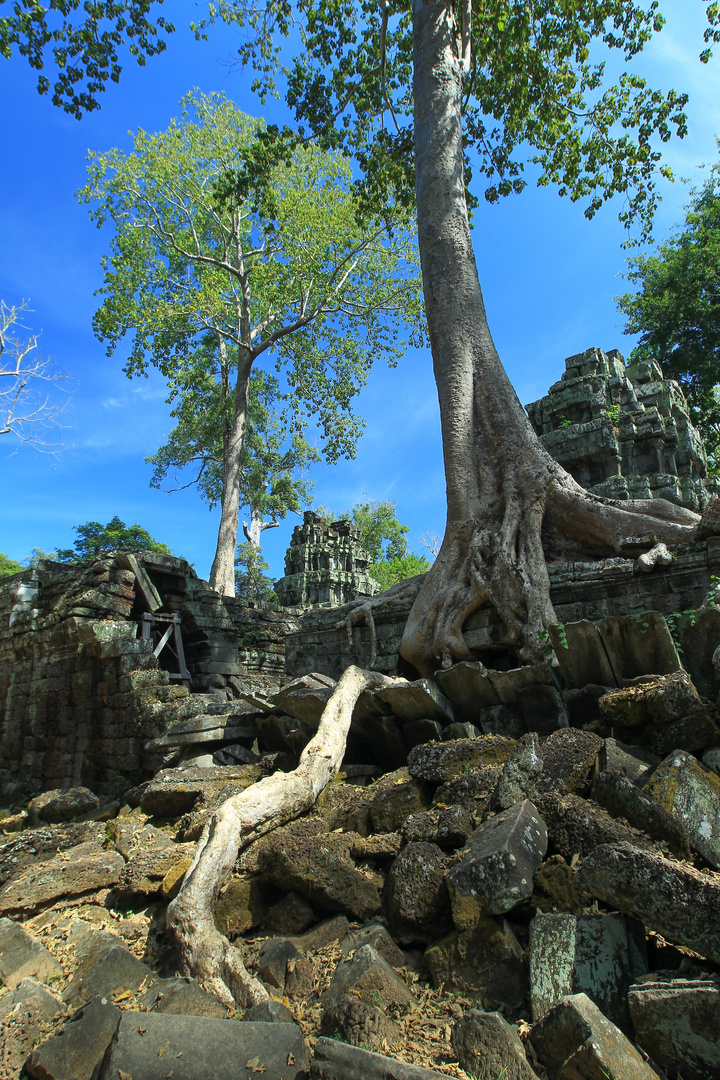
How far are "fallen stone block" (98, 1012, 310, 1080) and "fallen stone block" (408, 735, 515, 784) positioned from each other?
1.21 m

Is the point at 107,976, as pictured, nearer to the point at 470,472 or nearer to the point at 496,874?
the point at 496,874

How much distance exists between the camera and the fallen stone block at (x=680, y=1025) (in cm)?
137

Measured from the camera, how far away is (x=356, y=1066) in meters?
1.45

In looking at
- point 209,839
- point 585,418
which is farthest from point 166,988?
point 585,418

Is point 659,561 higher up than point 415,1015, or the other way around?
point 659,561

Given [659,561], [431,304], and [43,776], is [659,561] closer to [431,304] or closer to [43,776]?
[431,304]

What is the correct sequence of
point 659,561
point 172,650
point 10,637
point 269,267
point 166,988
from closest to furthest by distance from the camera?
point 166,988, point 659,561, point 10,637, point 172,650, point 269,267

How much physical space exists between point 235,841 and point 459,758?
3.26 feet

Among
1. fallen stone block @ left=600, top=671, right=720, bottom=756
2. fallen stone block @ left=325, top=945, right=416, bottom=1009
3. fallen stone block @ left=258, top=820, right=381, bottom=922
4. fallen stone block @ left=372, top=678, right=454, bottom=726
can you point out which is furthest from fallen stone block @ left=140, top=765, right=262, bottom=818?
fallen stone block @ left=600, top=671, right=720, bottom=756

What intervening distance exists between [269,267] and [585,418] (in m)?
13.8

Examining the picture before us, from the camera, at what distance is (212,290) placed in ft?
62.9

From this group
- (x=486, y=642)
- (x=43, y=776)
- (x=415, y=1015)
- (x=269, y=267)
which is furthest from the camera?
(x=269, y=267)

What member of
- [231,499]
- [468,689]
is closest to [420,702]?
[468,689]

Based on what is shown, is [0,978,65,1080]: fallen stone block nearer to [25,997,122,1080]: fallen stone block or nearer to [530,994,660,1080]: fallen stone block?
[25,997,122,1080]: fallen stone block
